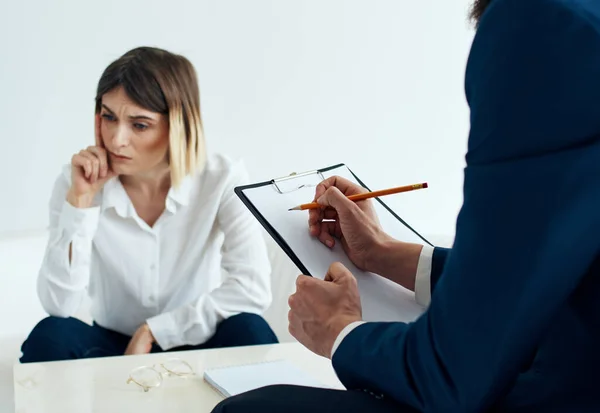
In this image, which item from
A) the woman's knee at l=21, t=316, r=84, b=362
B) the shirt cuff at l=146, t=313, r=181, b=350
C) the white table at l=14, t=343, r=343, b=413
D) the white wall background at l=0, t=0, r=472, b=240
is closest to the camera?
the white table at l=14, t=343, r=343, b=413

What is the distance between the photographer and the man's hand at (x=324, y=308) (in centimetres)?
91

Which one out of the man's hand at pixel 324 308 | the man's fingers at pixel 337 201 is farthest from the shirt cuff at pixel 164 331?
the man's hand at pixel 324 308

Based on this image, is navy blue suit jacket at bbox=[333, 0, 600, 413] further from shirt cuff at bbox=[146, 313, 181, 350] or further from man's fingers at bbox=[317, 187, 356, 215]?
shirt cuff at bbox=[146, 313, 181, 350]

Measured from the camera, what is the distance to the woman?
1.90 m

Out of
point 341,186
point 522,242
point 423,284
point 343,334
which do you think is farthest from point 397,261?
point 522,242

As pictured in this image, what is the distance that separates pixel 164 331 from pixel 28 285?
0.67m

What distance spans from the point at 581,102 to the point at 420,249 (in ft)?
1.58

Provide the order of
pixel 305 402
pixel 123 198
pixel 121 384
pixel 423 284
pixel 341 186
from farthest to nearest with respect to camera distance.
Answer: pixel 123 198 → pixel 121 384 → pixel 341 186 → pixel 423 284 → pixel 305 402

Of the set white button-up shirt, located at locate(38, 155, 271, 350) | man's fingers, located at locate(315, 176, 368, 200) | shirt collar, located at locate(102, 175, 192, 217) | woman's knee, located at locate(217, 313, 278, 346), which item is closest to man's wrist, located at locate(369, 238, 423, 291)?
man's fingers, located at locate(315, 176, 368, 200)

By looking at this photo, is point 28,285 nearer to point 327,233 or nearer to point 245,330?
point 245,330

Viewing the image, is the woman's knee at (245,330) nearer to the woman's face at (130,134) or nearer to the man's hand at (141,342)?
the man's hand at (141,342)

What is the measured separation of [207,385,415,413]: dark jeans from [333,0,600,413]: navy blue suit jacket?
6cm

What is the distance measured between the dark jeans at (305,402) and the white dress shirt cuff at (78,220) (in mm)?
1151

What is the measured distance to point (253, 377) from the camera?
1.38 metres
